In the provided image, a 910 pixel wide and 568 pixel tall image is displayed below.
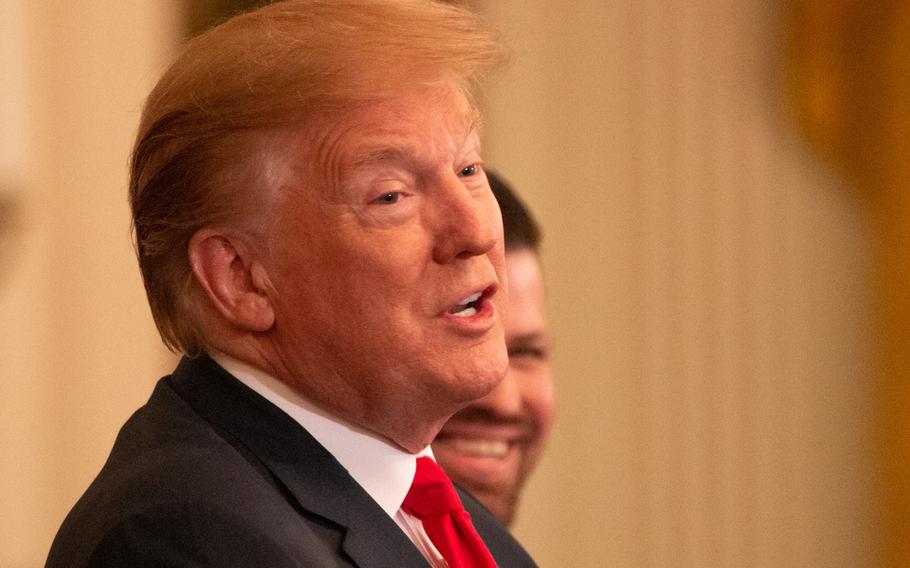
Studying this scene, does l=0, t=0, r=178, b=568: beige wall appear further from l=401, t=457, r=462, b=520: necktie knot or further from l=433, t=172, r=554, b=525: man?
l=401, t=457, r=462, b=520: necktie knot

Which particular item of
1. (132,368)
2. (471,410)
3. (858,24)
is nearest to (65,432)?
(132,368)

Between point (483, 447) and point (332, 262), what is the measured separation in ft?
2.48

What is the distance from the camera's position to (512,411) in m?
2.24

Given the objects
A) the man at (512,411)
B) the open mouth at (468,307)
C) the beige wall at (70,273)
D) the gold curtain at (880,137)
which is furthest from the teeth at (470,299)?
the gold curtain at (880,137)

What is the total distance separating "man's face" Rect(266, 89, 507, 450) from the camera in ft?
4.98

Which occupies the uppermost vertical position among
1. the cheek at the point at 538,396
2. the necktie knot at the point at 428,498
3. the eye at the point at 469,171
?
the eye at the point at 469,171

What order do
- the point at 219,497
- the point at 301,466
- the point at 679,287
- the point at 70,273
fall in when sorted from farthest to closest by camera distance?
the point at 679,287
the point at 70,273
the point at 301,466
the point at 219,497

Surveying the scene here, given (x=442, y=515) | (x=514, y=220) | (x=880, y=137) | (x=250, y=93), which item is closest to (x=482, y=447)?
(x=514, y=220)

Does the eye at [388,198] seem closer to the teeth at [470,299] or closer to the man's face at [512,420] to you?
the teeth at [470,299]

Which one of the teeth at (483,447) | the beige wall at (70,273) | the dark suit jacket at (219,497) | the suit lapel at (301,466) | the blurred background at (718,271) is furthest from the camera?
the blurred background at (718,271)

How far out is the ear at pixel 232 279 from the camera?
156 cm

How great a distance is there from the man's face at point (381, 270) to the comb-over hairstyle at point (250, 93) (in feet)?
0.10

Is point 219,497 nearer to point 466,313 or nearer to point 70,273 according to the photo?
point 466,313

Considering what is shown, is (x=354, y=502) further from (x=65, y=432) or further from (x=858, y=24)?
(x=858, y=24)
